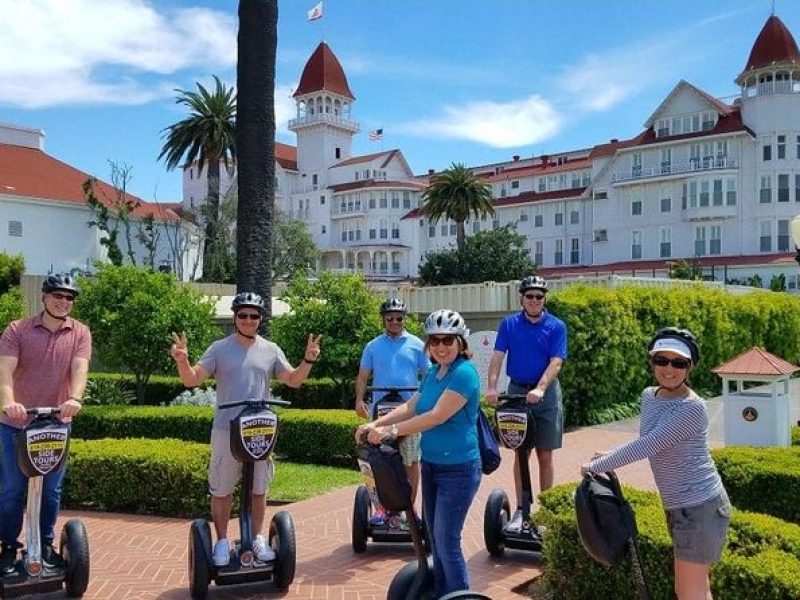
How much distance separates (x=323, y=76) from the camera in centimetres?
7775

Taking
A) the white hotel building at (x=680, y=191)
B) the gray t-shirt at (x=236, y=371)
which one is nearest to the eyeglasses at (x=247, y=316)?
the gray t-shirt at (x=236, y=371)

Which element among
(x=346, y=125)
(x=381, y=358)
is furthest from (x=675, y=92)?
(x=381, y=358)

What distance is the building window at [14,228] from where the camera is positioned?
4053 centimetres

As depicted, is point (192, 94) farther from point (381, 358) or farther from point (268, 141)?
point (381, 358)

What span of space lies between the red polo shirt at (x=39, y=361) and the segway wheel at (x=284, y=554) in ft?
5.67

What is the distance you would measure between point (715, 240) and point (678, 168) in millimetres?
5259

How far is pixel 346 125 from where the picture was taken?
7762cm

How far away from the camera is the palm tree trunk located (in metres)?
11.7

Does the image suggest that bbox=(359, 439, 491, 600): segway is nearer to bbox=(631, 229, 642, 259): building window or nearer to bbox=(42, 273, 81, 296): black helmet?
bbox=(42, 273, 81, 296): black helmet

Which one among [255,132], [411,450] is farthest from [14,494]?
[255,132]

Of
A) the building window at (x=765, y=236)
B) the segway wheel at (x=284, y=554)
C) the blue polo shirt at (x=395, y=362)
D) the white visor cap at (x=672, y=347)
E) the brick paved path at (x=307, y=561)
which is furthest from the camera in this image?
the building window at (x=765, y=236)

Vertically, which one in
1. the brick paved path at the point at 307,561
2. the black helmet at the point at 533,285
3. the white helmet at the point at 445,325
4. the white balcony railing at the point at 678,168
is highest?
the white balcony railing at the point at 678,168

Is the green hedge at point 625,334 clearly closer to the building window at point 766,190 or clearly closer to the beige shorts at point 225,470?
the beige shorts at point 225,470

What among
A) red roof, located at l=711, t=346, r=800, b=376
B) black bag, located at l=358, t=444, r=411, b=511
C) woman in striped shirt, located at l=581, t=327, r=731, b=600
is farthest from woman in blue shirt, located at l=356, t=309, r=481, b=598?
red roof, located at l=711, t=346, r=800, b=376
